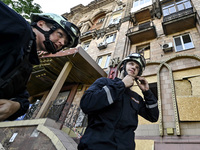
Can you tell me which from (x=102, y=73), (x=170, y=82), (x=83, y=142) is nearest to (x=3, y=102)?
(x=83, y=142)

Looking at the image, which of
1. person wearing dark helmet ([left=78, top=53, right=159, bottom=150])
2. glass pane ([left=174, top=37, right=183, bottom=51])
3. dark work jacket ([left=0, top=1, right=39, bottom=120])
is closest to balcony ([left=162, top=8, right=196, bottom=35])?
glass pane ([left=174, top=37, right=183, bottom=51])

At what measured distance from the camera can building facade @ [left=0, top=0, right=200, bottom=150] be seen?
17.4ft

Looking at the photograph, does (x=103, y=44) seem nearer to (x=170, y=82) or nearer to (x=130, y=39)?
(x=130, y=39)

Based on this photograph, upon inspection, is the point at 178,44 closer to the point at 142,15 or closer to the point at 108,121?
the point at 142,15

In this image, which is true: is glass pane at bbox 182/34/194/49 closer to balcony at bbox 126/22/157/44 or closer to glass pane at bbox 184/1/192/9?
balcony at bbox 126/22/157/44

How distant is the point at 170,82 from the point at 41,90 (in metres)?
11.5

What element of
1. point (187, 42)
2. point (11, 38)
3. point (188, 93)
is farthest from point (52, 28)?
point (187, 42)

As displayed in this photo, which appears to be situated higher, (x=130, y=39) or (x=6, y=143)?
(x=130, y=39)

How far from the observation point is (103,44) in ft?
42.5

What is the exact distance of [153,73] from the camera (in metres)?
7.80

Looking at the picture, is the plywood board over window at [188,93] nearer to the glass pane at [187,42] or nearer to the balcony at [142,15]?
the glass pane at [187,42]

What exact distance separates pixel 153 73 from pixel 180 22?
16.6ft

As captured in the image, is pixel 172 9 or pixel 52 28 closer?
pixel 52 28

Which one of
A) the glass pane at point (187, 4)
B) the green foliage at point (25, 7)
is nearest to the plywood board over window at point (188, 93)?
the glass pane at point (187, 4)
